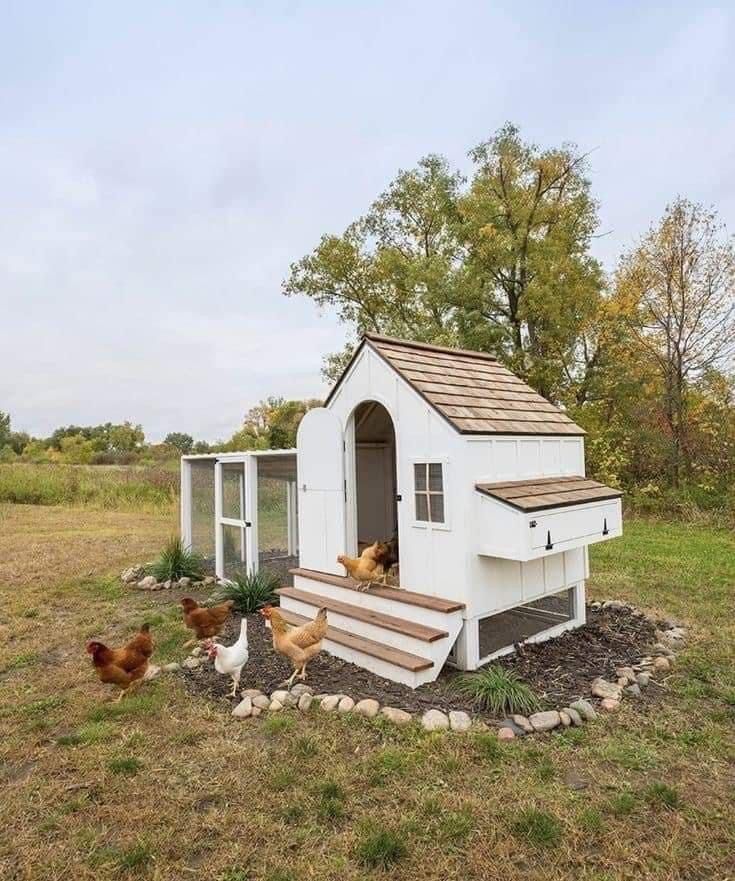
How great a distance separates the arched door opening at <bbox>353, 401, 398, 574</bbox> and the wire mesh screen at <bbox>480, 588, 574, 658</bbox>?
1955mm

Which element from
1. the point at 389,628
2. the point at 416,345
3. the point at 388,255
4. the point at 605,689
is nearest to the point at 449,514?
the point at 389,628

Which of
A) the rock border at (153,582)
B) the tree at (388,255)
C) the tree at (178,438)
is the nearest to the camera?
the rock border at (153,582)

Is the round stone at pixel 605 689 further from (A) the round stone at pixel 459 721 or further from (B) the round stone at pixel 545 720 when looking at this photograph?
(A) the round stone at pixel 459 721

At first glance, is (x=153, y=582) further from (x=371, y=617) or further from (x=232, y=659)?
(x=371, y=617)

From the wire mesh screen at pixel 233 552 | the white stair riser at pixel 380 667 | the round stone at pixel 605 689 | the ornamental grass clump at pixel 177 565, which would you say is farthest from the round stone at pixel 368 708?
the ornamental grass clump at pixel 177 565

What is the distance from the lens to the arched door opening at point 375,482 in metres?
7.17

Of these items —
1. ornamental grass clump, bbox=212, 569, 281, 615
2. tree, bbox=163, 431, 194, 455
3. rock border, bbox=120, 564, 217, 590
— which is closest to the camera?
ornamental grass clump, bbox=212, 569, 281, 615

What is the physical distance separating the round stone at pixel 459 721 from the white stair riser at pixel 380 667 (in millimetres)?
512

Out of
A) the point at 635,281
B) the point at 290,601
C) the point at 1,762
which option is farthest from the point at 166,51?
the point at 635,281

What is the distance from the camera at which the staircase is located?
408cm

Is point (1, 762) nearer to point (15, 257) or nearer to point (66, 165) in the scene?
point (66, 165)

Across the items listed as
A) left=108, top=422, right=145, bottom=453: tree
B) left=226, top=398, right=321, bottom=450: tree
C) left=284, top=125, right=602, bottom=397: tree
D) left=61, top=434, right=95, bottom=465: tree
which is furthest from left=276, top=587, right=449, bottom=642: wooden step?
left=108, top=422, right=145, bottom=453: tree

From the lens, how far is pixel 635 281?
46.4 feet

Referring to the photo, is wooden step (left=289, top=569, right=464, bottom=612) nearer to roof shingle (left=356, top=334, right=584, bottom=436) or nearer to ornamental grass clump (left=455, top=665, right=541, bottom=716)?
ornamental grass clump (left=455, top=665, right=541, bottom=716)
